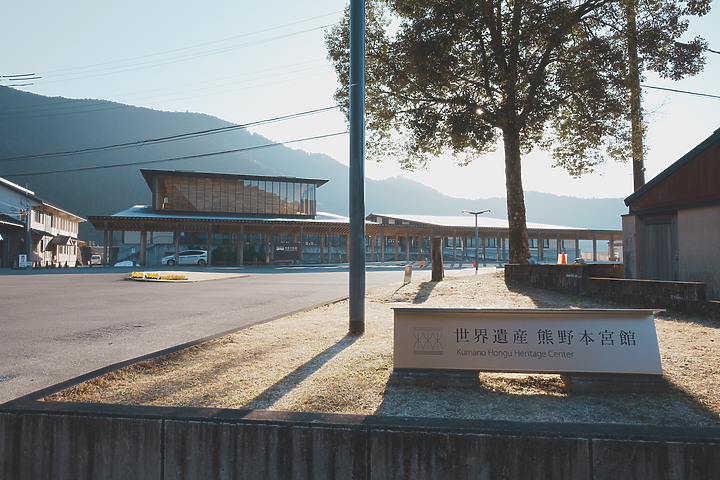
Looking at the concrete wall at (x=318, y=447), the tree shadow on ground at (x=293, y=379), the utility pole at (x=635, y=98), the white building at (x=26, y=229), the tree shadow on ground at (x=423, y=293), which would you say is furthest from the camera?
the white building at (x=26, y=229)

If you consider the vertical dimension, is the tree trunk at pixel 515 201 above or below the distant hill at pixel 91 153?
below

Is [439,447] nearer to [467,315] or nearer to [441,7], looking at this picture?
[467,315]

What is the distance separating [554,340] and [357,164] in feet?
14.9

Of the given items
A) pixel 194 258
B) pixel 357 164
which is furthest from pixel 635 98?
pixel 194 258

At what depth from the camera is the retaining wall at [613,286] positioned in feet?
29.1

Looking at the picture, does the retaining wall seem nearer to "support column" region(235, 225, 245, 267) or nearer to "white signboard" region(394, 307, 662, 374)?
"white signboard" region(394, 307, 662, 374)

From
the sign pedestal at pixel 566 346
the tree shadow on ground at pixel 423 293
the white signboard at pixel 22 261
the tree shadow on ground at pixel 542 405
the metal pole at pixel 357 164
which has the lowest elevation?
the tree shadow on ground at pixel 542 405

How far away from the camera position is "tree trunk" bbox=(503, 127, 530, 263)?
16.5m

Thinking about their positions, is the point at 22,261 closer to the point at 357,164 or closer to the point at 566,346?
the point at 357,164

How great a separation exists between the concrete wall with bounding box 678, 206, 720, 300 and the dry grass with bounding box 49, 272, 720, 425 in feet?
18.3

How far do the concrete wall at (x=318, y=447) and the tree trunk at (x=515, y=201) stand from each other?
1431cm

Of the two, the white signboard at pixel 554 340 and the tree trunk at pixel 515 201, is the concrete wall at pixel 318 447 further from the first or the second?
the tree trunk at pixel 515 201

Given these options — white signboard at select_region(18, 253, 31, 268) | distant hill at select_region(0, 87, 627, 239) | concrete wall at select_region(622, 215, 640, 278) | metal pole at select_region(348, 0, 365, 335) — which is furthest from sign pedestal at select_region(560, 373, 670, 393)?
distant hill at select_region(0, 87, 627, 239)

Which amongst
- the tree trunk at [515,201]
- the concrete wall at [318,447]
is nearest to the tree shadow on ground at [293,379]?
the concrete wall at [318,447]
